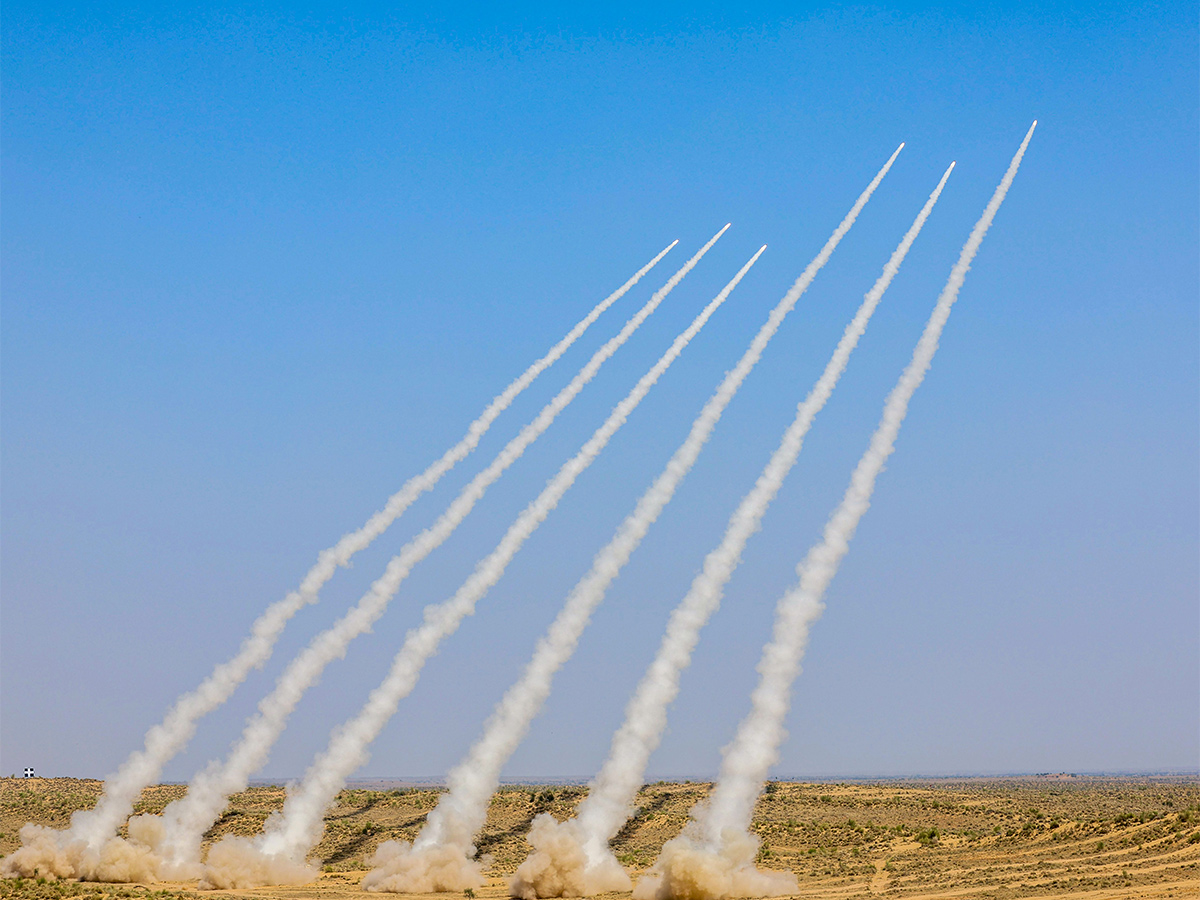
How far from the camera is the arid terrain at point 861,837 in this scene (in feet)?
148

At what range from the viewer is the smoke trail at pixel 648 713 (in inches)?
1887

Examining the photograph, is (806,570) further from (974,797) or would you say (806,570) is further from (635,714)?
(974,797)

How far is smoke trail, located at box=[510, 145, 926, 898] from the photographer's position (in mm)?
47938

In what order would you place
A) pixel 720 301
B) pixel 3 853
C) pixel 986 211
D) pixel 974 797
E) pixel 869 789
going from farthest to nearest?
1. pixel 869 789
2. pixel 974 797
3. pixel 3 853
4. pixel 720 301
5. pixel 986 211

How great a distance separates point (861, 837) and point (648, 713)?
1619 centimetres

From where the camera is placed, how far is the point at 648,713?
170ft

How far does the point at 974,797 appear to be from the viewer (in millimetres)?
81125

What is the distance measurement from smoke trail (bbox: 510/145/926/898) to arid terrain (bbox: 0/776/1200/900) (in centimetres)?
335

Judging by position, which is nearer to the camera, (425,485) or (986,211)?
(986,211)

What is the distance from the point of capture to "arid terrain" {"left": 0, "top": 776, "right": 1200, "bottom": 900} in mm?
45031

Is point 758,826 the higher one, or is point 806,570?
point 806,570

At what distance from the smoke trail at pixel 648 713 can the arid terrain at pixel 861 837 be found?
11.0 feet

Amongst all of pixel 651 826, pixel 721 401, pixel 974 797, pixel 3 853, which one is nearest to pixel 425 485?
pixel 721 401

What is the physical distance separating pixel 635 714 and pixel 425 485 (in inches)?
603
